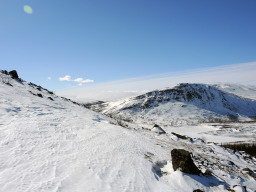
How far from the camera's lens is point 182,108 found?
16288cm

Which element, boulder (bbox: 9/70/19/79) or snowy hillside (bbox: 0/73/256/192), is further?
boulder (bbox: 9/70/19/79)

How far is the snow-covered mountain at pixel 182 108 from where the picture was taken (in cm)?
14250

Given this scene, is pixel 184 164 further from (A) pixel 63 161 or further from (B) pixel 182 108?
(B) pixel 182 108

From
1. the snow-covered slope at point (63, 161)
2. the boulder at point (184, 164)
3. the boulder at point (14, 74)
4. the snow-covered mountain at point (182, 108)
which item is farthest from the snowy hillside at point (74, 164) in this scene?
the snow-covered mountain at point (182, 108)

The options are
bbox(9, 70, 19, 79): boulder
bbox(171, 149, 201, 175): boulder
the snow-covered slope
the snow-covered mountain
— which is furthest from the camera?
the snow-covered mountain

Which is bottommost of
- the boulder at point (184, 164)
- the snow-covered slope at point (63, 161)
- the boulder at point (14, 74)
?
A: the boulder at point (184, 164)

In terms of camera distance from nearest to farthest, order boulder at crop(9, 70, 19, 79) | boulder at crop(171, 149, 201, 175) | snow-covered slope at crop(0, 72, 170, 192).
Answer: snow-covered slope at crop(0, 72, 170, 192) → boulder at crop(171, 149, 201, 175) → boulder at crop(9, 70, 19, 79)

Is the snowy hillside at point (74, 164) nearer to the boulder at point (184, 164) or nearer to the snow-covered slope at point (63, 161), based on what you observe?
the snow-covered slope at point (63, 161)

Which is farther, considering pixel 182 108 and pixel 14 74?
pixel 182 108

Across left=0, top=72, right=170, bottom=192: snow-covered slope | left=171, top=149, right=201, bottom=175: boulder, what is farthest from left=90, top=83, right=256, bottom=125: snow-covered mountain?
left=171, top=149, right=201, bottom=175: boulder

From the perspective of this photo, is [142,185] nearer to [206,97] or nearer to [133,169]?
[133,169]

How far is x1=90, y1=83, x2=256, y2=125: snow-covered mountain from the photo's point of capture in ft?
468

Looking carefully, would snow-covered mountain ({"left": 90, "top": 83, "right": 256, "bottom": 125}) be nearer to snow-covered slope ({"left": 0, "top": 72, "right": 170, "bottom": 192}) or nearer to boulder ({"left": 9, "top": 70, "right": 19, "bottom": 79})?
boulder ({"left": 9, "top": 70, "right": 19, "bottom": 79})

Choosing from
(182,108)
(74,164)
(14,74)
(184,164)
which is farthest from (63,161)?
(182,108)
